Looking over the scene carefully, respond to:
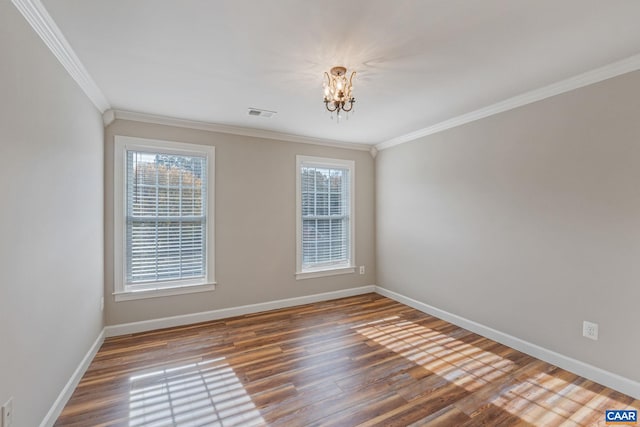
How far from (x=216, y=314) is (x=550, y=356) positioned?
3499mm

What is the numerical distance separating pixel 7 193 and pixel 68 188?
0.78m

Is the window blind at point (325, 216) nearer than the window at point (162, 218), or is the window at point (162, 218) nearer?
the window at point (162, 218)

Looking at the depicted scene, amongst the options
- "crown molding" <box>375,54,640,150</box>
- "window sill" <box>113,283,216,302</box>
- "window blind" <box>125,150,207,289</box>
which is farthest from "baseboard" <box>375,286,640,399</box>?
"window blind" <box>125,150,207,289</box>

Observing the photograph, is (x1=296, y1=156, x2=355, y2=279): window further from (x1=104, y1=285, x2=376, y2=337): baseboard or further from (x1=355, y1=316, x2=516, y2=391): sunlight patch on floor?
(x1=355, y1=316, x2=516, y2=391): sunlight patch on floor

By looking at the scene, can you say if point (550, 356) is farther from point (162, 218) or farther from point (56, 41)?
point (56, 41)

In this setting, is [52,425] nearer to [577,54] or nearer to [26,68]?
[26,68]

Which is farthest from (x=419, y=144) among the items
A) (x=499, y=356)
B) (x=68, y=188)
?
(x=68, y=188)

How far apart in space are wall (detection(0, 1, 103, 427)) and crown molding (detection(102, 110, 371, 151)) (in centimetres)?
68

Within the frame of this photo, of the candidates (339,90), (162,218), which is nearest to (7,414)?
(162,218)

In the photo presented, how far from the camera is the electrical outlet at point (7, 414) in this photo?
4.35ft

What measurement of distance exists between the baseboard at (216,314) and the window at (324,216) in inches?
13.2

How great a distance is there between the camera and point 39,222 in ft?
5.52

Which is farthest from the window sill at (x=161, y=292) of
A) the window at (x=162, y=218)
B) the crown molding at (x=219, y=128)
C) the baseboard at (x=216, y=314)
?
the crown molding at (x=219, y=128)

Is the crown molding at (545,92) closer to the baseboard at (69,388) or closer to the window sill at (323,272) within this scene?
the window sill at (323,272)
